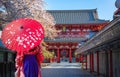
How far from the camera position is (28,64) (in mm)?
7301

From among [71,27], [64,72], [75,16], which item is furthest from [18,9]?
[75,16]

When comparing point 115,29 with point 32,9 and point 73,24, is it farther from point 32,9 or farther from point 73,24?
point 73,24

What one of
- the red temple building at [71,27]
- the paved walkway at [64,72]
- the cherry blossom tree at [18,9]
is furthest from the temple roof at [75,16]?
the cherry blossom tree at [18,9]

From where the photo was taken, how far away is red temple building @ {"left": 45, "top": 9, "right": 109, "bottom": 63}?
193 feet

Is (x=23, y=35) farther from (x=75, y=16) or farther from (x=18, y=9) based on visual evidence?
(x=75, y=16)

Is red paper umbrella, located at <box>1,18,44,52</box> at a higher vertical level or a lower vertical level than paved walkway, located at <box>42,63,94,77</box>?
higher

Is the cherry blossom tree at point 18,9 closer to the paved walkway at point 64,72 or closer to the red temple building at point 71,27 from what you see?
the paved walkway at point 64,72

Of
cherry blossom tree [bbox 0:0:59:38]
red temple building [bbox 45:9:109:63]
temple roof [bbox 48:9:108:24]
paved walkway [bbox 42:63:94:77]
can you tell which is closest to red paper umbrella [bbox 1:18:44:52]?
cherry blossom tree [bbox 0:0:59:38]

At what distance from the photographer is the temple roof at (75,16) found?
59875 millimetres

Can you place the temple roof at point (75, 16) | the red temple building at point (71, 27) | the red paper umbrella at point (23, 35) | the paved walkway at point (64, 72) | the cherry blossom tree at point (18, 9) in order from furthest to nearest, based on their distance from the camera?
the temple roof at point (75, 16) → the red temple building at point (71, 27) → the paved walkway at point (64, 72) → the cherry blossom tree at point (18, 9) → the red paper umbrella at point (23, 35)

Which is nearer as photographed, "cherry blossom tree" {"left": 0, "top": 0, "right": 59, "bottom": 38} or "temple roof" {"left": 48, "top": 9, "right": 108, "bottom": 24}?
"cherry blossom tree" {"left": 0, "top": 0, "right": 59, "bottom": 38}

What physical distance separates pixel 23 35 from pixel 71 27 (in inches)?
2080

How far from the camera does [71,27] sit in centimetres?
5997

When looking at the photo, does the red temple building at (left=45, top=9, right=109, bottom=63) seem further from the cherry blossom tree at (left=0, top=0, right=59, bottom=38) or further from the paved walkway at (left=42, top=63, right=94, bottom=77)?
the cherry blossom tree at (left=0, top=0, right=59, bottom=38)
